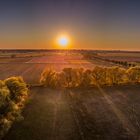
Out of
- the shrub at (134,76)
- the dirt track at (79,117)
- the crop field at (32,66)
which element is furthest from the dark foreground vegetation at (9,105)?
the shrub at (134,76)

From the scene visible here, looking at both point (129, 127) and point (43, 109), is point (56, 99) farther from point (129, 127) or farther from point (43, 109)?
point (129, 127)

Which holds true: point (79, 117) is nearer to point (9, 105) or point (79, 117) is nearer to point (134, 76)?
point (9, 105)

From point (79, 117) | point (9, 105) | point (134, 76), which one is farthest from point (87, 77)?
point (9, 105)

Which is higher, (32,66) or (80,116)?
(80,116)

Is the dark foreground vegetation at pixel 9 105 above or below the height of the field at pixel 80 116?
above

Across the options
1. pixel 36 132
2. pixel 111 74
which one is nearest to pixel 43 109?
pixel 36 132

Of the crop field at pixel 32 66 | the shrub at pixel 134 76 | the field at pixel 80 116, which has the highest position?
the shrub at pixel 134 76

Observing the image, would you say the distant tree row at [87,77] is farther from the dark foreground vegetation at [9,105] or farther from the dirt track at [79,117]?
the dark foreground vegetation at [9,105]
